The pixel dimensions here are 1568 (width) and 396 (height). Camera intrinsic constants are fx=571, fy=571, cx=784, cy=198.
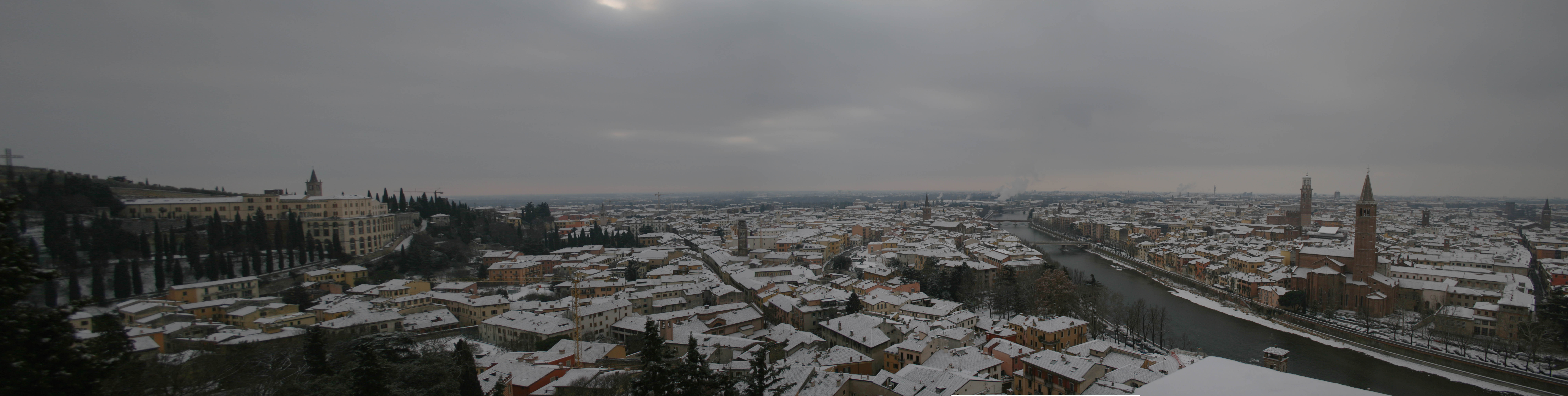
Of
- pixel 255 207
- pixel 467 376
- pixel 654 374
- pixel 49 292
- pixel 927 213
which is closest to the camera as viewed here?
pixel 654 374

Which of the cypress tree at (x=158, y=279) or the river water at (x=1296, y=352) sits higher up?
the cypress tree at (x=158, y=279)

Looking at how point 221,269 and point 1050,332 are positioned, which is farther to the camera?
point 221,269

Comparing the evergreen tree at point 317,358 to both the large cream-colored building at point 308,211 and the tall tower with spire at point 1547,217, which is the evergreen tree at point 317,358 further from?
the tall tower with spire at point 1547,217

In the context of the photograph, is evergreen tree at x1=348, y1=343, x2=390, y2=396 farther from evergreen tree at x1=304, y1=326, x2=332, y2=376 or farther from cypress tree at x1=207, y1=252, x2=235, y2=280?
cypress tree at x1=207, y1=252, x2=235, y2=280

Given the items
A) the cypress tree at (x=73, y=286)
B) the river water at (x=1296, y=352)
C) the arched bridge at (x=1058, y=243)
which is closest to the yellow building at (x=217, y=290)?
the cypress tree at (x=73, y=286)

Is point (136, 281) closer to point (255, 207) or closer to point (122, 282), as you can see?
point (122, 282)

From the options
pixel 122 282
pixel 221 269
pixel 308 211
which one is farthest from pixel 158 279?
pixel 308 211
